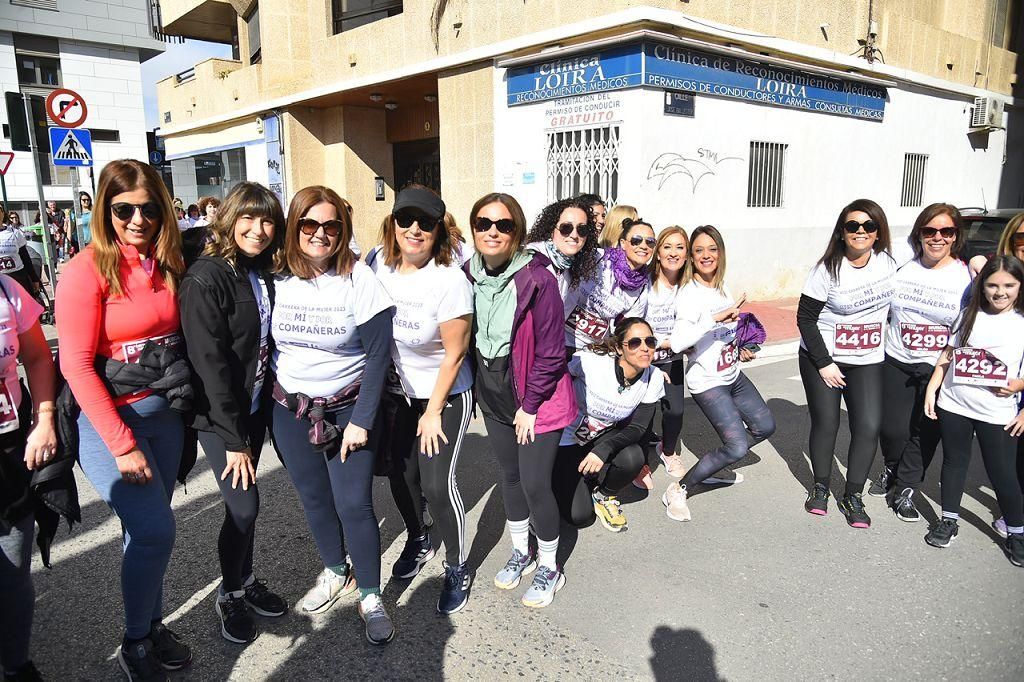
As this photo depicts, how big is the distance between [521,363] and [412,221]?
0.77 m

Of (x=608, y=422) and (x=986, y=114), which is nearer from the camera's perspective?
(x=608, y=422)

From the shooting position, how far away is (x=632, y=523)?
4031 millimetres

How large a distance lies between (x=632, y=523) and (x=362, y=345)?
2057 millimetres

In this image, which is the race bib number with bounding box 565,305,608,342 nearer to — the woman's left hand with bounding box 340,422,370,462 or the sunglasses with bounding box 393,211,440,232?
the sunglasses with bounding box 393,211,440,232

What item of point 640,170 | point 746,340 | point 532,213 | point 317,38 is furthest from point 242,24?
point 746,340

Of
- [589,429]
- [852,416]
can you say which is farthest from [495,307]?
[852,416]

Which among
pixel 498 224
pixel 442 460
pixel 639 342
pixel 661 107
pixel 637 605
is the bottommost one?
pixel 637 605

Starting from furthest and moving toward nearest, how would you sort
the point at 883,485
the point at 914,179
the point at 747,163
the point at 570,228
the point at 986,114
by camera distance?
the point at 986,114 → the point at 914,179 → the point at 747,163 → the point at 883,485 → the point at 570,228

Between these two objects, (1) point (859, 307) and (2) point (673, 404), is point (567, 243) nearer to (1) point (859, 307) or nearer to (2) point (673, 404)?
(2) point (673, 404)

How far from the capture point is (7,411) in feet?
7.47

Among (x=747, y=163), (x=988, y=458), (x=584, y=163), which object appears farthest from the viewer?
(x=747, y=163)

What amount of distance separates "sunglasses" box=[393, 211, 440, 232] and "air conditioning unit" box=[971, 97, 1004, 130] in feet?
55.0

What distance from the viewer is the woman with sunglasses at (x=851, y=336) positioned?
12.8 ft

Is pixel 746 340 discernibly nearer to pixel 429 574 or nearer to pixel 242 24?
pixel 429 574
